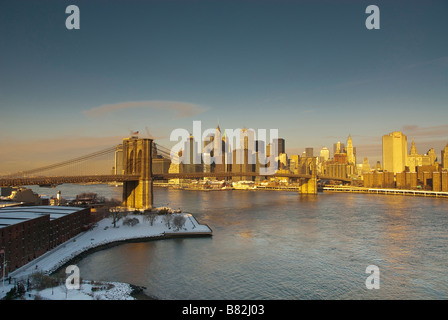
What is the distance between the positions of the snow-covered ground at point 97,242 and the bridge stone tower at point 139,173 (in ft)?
13.3

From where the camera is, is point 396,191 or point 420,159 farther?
point 420,159

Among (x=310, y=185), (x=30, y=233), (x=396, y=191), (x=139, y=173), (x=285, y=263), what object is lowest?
(x=396, y=191)

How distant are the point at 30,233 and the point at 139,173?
17985 millimetres

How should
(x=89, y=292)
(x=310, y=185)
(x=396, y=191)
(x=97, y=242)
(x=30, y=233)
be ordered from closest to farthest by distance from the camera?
(x=89, y=292)
(x=30, y=233)
(x=97, y=242)
(x=310, y=185)
(x=396, y=191)

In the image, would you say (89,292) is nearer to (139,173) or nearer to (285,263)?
(285,263)

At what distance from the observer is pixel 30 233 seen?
14.8 meters

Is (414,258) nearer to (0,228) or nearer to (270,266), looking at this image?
(270,266)

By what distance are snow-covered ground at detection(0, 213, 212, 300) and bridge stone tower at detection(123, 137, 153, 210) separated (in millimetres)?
4048

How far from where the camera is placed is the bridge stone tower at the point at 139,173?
31.7m

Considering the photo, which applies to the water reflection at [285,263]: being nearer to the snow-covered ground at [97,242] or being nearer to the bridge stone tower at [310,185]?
the snow-covered ground at [97,242]

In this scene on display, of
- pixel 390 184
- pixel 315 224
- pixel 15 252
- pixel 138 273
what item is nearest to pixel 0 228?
pixel 15 252

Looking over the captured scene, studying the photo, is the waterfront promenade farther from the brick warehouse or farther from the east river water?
the brick warehouse

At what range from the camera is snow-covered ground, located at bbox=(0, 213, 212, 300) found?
11058 millimetres

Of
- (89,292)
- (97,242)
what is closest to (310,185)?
(97,242)
